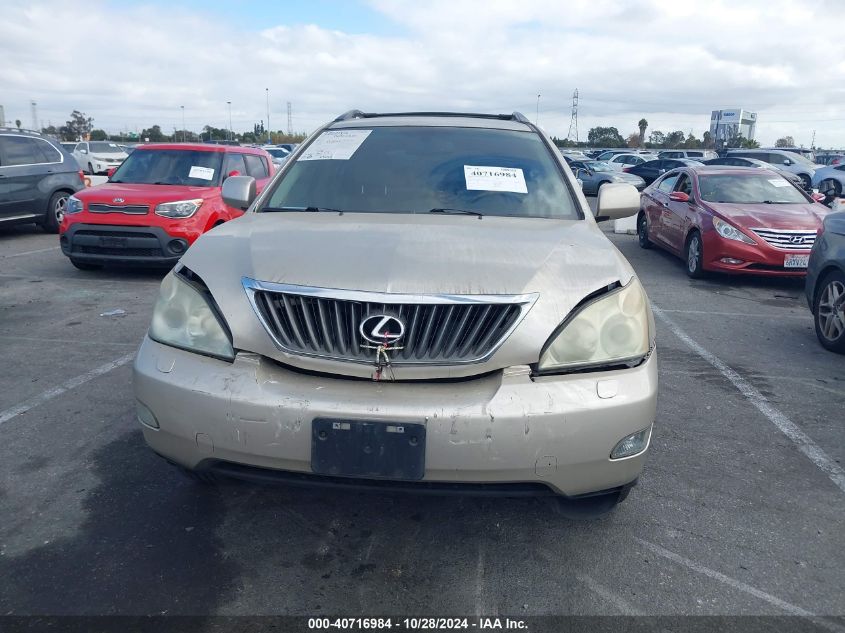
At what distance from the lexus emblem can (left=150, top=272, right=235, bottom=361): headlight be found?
49 centimetres

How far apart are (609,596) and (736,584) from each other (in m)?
0.49

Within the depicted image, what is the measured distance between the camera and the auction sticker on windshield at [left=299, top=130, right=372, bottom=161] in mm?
3791

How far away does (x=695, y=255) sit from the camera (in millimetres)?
9039

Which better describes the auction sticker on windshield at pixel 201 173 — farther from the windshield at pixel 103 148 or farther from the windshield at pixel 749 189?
the windshield at pixel 103 148

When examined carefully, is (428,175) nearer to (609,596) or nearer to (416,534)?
(416,534)

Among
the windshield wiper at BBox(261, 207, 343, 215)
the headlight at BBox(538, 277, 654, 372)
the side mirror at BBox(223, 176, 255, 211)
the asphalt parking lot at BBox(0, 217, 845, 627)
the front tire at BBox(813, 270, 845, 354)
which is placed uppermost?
the side mirror at BBox(223, 176, 255, 211)

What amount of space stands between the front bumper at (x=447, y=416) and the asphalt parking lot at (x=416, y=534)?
0.40m

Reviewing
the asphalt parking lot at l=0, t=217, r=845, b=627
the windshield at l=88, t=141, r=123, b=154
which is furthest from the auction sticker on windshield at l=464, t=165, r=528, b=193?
the windshield at l=88, t=141, r=123, b=154

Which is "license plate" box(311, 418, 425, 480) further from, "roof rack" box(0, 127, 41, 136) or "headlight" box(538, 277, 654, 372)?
"roof rack" box(0, 127, 41, 136)

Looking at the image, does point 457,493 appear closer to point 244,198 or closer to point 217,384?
point 217,384

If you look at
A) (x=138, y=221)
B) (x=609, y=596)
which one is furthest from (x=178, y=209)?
(x=609, y=596)

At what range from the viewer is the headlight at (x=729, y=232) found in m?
8.37

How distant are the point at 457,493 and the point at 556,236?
1214mm

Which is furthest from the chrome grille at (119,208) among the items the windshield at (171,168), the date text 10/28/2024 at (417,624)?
the date text 10/28/2024 at (417,624)
